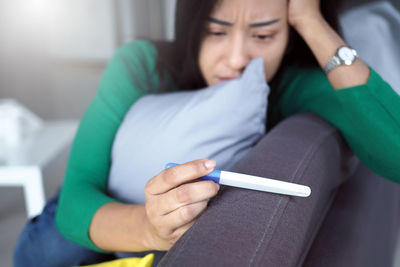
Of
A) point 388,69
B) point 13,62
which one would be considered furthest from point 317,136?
point 13,62

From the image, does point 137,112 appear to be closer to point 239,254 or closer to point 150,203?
point 150,203

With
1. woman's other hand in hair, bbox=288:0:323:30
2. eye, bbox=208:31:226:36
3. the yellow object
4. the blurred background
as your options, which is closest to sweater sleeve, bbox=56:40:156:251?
the yellow object

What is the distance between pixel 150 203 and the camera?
38 centimetres

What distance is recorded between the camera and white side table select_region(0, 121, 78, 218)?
0.99 meters

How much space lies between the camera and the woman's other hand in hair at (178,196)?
1.12 feet

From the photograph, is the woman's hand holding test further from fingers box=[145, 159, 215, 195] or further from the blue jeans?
the blue jeans

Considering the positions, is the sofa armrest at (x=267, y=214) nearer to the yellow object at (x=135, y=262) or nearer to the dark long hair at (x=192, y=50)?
the yellow object at (x=135, y=262)

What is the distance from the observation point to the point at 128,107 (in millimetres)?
760

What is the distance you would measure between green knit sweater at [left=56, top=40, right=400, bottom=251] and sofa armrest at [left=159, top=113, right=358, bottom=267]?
0.10 m

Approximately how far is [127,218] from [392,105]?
495 mm

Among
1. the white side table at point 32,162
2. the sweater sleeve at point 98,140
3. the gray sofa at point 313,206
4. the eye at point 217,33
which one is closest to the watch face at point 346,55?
the gray sofa at point 313,206

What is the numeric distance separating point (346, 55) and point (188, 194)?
0.44 metres

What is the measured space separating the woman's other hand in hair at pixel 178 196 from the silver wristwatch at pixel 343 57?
0.40 metres

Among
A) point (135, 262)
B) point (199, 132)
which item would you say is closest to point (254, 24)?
point (199, 132)
